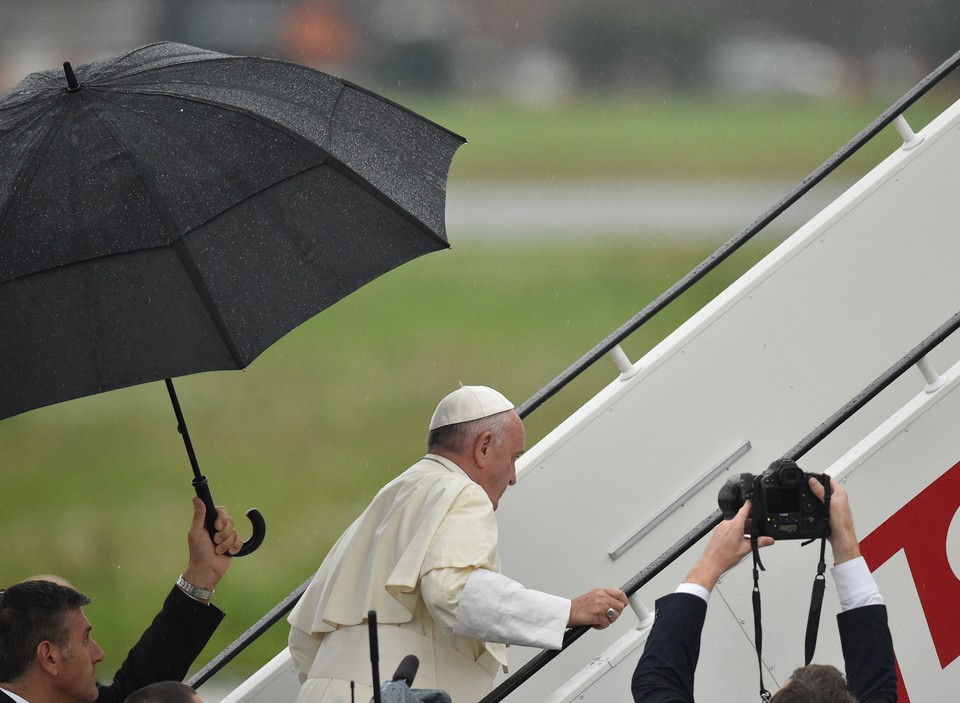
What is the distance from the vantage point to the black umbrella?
2.92 metres

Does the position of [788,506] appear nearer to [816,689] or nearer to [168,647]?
[816,689]

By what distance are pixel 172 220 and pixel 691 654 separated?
49.9 inches

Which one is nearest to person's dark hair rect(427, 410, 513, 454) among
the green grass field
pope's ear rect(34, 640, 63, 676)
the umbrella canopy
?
the umbrella canopy

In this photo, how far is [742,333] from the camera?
14.4ft

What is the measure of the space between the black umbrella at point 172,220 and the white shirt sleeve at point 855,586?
107cm

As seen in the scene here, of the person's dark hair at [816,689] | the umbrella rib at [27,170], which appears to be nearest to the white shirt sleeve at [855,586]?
the person's dark hair at [816,689]

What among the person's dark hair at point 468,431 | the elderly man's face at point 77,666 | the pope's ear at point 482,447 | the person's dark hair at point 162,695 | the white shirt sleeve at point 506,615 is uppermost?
the person's dark hair at point 468,431

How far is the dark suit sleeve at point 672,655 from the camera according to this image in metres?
2.75

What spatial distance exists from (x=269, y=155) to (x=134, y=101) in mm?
287

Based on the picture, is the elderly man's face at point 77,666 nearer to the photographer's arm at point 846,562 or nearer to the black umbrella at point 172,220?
the black umbrella at point 172,220

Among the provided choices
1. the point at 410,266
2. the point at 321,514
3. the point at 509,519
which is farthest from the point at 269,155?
the point at 410,266

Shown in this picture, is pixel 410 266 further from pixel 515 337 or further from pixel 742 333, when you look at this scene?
pixel 742 333

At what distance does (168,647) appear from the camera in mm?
3543

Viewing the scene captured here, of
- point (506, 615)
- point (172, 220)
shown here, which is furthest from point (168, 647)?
point (172, 220)
